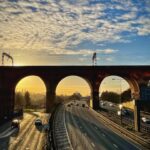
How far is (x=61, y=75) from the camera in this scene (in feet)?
278

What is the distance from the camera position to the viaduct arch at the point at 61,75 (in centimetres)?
8225

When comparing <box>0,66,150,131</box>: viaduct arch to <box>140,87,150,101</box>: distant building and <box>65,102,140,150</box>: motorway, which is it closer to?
<box>65,102,140,150</box>: motorway

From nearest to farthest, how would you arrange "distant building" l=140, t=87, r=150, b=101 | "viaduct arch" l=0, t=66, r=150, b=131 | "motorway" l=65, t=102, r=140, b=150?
Answer: 1. "motorway" l=65, t=102, r=140, b=150
2. "distant building" l=140, t=87, r=150, b=101
3. "viaduct arch" l=0, t=66, r=150, b=131

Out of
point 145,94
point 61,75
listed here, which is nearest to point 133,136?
point 145,94

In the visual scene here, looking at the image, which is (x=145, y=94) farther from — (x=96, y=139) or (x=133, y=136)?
(x=96, y=139)

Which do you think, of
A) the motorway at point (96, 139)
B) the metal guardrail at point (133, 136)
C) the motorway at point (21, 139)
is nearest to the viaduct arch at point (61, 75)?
the motorway at point (21, 139)

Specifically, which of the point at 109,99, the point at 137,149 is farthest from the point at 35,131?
the point at 109,99

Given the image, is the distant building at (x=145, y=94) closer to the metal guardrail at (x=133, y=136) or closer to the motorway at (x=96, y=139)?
the metal guardrail at (x=133, y=136)

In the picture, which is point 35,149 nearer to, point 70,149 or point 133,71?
point 70,149

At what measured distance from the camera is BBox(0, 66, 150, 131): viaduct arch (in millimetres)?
82250

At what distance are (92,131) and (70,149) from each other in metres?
14.4

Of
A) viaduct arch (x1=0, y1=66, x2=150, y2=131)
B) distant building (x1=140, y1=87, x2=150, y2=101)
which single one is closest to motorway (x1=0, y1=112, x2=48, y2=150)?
distant building (x1=140, y1=87, x2=150, y2=101)

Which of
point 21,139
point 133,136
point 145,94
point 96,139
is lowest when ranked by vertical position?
point 21,139

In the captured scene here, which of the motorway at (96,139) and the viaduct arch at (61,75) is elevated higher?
the viaduct arch at (61,75)
